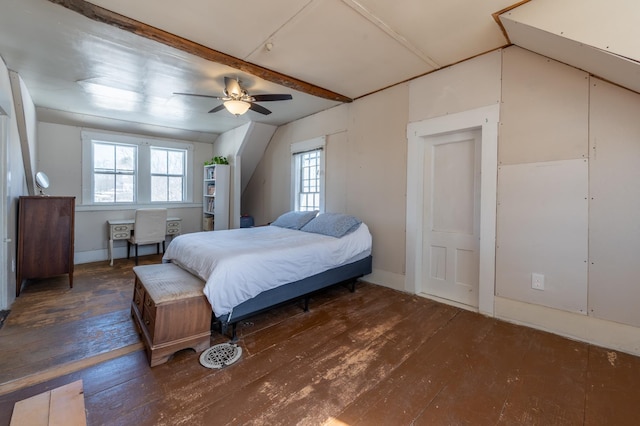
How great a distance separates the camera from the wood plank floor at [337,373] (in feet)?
4.98

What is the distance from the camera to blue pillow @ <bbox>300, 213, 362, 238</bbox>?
3.32 meters

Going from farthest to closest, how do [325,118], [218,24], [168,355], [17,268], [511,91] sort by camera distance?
[325,118]
[17,268]
[511,91]
[218,24]
[168,355]

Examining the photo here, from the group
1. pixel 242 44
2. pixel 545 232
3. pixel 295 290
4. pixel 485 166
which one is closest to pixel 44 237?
pixel 295 290

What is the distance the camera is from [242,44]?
2.60m

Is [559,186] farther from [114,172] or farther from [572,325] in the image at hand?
[114,172]

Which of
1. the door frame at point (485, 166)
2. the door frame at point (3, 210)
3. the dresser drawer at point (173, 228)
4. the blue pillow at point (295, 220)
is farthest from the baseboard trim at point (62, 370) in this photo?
the dresser drawer at point (173, 228)

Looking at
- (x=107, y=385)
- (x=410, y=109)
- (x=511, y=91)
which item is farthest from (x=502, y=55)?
(x=107, y=385)

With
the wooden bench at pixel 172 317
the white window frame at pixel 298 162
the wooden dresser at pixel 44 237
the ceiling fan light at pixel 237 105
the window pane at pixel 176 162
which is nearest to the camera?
the wooden bench at pixel 172 317

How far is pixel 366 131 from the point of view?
3826 millimetres

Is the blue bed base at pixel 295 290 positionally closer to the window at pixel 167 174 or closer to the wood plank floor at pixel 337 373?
the wood plank floor at pixel 337 373

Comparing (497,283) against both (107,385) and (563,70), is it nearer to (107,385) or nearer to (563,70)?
(563,70)

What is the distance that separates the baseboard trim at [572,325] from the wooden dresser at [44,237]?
5156mm

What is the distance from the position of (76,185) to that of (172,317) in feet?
14.9

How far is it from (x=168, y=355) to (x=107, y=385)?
0.36 meters
